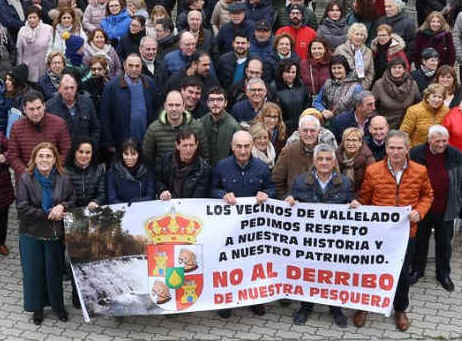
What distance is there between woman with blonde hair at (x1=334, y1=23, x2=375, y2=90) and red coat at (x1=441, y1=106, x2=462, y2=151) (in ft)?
5.69

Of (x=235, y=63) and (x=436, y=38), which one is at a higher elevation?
(x=436, y=38)

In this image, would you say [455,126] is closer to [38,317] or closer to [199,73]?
[199,73]

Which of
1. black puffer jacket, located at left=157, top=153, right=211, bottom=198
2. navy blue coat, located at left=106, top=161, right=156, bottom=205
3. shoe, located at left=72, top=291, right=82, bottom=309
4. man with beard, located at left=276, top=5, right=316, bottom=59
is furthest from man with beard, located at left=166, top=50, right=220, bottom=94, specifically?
shoe, located at left=72, top=291, right=82, bottom=309

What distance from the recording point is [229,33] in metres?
12.3

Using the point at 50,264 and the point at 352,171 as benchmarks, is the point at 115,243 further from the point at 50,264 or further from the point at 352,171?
the point at 352,171

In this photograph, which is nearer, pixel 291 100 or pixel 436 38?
pixel 291 100

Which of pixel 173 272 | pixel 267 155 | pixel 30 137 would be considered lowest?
pixel 173 272

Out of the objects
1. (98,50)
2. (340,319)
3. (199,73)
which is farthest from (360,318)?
(98,50)

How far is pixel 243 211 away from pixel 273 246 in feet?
1.57

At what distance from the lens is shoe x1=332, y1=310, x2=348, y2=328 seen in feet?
30.0

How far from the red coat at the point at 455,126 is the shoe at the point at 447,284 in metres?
1.41

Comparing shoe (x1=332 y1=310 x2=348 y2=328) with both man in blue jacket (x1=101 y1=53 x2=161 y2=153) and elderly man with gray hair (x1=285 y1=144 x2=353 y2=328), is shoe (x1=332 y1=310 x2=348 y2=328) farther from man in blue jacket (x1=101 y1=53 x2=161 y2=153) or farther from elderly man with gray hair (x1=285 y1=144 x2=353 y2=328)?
man in blue jacket (x1=101 y1=53 x2=161 y2=153)

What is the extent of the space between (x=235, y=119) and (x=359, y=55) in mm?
2228

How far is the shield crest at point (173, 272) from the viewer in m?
8.95
